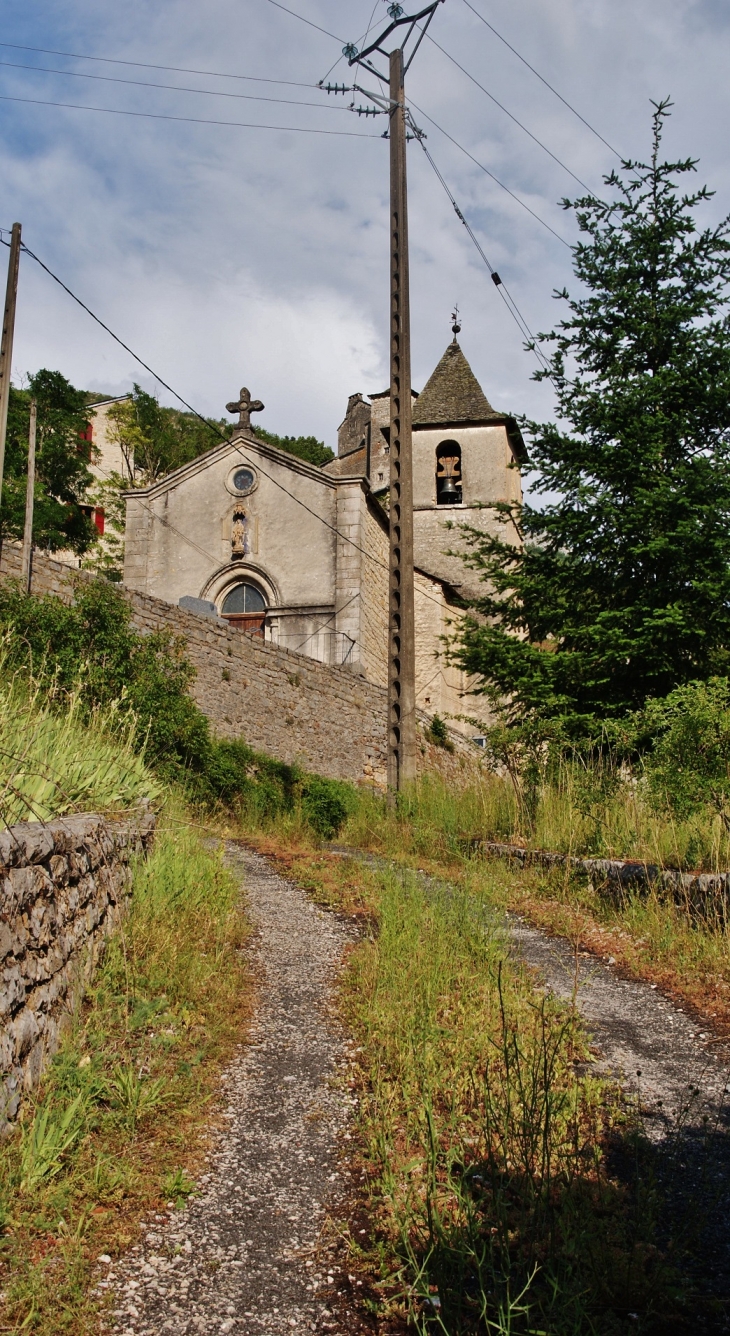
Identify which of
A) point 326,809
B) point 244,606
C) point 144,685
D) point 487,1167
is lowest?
point 487,1167

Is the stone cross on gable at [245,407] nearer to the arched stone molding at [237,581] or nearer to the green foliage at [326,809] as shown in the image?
the arched stone molding at [237,581]

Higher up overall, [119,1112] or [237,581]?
[237,581]

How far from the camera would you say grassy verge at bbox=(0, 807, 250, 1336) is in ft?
9.18

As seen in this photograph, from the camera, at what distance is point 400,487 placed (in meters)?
11.9

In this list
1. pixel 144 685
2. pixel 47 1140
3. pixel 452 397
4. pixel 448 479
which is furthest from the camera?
pixel 452 397

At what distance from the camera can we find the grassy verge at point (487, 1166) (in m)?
2.58

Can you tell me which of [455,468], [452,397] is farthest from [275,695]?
[452,397]

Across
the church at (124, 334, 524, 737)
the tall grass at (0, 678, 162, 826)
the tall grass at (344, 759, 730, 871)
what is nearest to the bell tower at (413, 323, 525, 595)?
the church at (124, 334, 524, 737)

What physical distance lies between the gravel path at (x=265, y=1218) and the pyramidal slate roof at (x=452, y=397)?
27.6m

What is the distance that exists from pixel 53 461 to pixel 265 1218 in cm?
3695

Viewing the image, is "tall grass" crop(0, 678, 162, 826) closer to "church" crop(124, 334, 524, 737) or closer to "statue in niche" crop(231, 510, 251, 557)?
"church" crop(124, 334, 524, 737)

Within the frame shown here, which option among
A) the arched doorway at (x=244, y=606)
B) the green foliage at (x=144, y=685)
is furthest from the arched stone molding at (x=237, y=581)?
the green foliage at (x=144, y=685)

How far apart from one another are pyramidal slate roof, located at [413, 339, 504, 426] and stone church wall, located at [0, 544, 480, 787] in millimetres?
13759

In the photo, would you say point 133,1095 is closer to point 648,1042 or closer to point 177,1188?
point 177,1188
